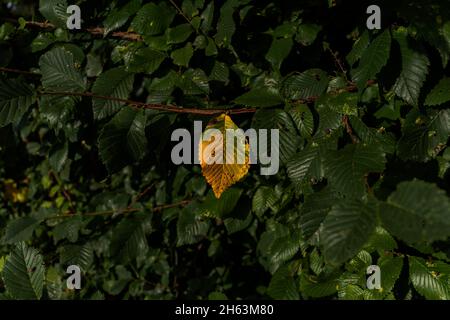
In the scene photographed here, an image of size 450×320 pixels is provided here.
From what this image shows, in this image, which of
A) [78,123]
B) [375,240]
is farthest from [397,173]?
[78,123]

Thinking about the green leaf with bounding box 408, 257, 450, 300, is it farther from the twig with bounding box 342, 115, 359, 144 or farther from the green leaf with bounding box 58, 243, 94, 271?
the green leaf with bounding box 58, 243, 94, 271

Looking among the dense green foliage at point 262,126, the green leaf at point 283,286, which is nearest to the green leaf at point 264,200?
the dense green foliage at point 262,126

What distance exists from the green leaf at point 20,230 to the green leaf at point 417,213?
1.41 m

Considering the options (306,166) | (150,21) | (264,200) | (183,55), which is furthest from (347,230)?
(150,21)

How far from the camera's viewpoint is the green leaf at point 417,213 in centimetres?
73

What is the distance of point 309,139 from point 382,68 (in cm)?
26

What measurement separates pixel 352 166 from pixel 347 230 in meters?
0.23

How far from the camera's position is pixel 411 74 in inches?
47.3

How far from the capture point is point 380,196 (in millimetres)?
953

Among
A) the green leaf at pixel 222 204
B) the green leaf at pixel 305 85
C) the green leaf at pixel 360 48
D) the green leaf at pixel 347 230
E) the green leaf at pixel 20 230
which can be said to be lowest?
the green leaf at pixel 347 230

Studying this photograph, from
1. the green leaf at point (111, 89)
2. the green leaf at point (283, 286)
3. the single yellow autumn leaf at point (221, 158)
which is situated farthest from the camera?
the green leaf at point (283, 286)

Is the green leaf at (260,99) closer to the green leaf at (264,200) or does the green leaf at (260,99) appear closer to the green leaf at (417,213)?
the green leaf at (264,200)

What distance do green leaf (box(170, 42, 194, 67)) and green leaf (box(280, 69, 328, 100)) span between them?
0.30m

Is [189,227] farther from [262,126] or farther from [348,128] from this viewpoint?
[348,128]
